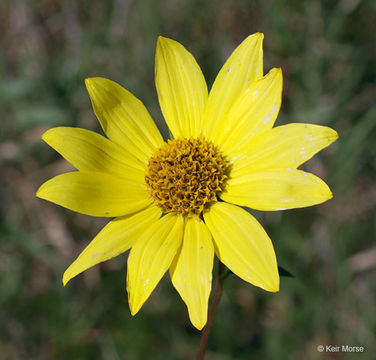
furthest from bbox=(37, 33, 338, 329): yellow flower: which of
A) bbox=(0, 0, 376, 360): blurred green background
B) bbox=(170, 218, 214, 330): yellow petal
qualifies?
bbox=(0, 0, 376, 360): blurred green background

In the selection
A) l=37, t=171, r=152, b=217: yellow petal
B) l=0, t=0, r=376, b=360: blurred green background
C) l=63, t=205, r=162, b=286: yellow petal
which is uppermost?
l=37, t=171, r=152, b=217: yellow petal

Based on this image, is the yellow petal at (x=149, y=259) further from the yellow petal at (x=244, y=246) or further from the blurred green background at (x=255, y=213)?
the blurred green background at (x=255, y=213)

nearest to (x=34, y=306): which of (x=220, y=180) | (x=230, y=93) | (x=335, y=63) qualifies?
(x=220, y=180)

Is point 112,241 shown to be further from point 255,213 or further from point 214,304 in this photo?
point 255,213

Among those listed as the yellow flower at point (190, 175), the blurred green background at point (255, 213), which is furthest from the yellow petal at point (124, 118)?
the blurred green background at point (255, 213)

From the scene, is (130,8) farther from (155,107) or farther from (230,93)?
(230,93)

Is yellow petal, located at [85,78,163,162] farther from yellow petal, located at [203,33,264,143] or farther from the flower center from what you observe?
yellow petal, located at [203,33,264,143]

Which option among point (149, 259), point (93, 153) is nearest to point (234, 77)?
point (93, 153)
